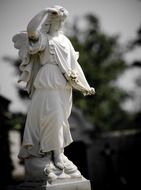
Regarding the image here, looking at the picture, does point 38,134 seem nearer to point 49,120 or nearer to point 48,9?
point 49,120

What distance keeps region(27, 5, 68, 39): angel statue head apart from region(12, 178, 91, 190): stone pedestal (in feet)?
6.70

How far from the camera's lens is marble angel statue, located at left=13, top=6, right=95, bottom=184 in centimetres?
748

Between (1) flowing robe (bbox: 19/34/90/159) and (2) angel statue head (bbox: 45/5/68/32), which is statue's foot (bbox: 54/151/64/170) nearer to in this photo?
(1) flowing robe (bbox: 19/34/90/159)

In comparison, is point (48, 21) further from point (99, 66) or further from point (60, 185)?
point (99, 66)

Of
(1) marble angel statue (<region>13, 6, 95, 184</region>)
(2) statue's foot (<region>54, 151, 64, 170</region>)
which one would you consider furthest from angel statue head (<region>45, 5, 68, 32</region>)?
(2) statue's foot (<region>54, 151, 64, 170</region>)

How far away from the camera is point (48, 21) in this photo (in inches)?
309

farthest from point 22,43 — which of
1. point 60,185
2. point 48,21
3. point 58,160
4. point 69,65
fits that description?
point 60,185

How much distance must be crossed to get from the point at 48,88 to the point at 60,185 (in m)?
1.35

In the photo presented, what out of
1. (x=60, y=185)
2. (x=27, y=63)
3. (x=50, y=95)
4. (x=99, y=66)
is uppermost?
(x=27, y=63)

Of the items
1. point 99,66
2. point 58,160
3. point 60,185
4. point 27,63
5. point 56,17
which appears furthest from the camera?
point 99,66

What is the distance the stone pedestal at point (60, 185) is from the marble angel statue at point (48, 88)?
4.0 inches

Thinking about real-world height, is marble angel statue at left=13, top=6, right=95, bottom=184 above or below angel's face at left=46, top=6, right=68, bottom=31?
below

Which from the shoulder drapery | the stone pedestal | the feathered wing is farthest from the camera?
the feathered wing

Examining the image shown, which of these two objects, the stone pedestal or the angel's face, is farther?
Answer: the angel's face
